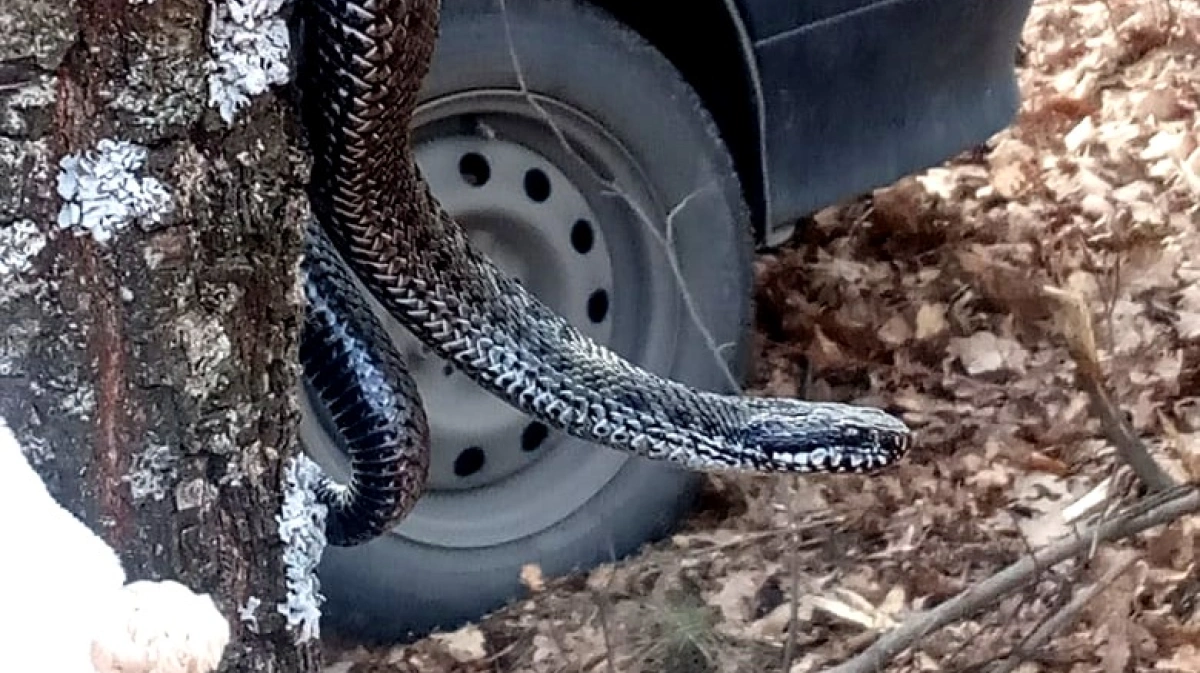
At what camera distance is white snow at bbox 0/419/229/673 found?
3.68 ft

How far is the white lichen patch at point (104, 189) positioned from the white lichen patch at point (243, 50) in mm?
84

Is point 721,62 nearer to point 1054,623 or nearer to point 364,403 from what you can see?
point 1054,623

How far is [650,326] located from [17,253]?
85.6 inches

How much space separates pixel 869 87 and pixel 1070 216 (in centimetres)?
192

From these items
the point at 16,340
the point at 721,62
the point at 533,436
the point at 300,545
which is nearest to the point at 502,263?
the point at 533,436

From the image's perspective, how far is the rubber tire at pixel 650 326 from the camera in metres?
3.22

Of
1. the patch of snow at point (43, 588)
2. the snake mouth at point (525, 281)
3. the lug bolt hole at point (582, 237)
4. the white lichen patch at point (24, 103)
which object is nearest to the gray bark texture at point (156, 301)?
the white lichen patch at point (24, 103)

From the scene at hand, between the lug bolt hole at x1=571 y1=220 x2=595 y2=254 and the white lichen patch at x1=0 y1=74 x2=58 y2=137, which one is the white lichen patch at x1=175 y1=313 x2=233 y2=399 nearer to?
the white lichen patch at x1=0 y1=74 x2=58 y2=137

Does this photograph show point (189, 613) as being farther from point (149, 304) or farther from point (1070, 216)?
point (1070, 216)

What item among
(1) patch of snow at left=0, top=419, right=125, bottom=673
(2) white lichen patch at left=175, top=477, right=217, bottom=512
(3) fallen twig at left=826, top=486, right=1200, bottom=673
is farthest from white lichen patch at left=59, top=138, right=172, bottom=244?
(3) fallen twig at left=826, top=486, right=1200, bottom=673

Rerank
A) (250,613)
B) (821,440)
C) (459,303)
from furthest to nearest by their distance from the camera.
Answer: (821,440) → (459,303) → (250,613)

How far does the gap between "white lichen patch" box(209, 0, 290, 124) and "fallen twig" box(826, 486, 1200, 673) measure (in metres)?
1.66

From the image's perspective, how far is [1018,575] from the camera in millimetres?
3068

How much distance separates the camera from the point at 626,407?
7.70 ft
